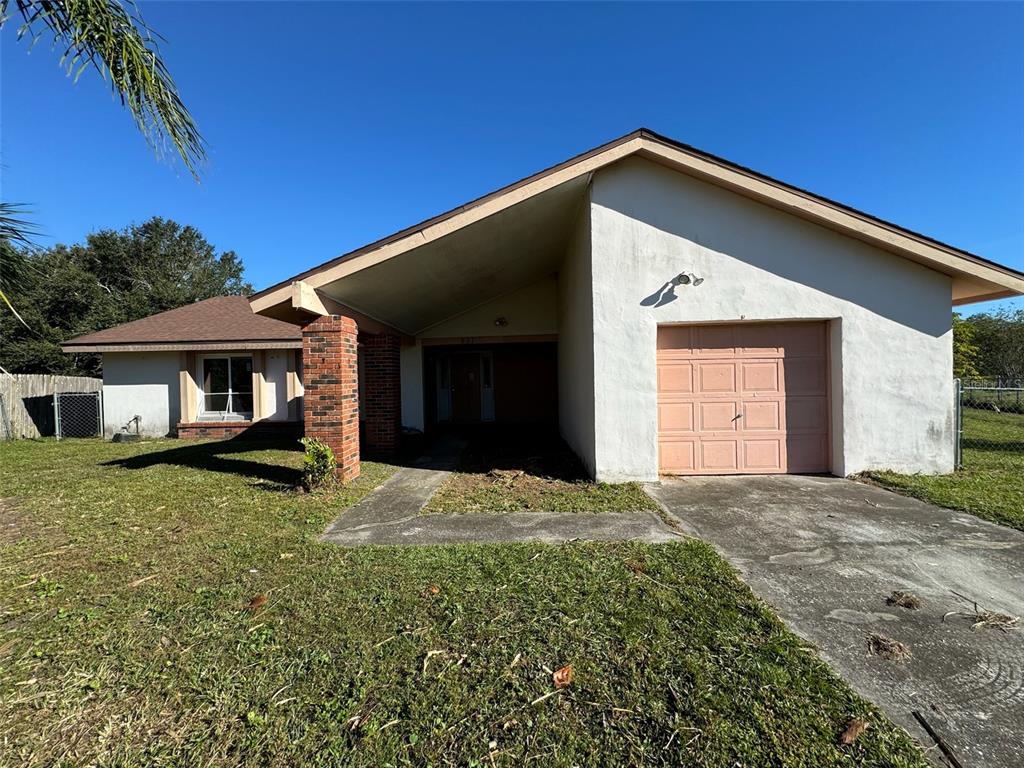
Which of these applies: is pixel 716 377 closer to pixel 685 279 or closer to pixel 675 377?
pixel 675 377

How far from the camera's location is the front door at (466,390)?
1514 centimetres

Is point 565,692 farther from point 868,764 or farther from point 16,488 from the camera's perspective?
point 16,488

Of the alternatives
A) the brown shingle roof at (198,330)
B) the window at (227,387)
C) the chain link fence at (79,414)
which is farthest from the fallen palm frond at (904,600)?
the chain link fence at (79,414)

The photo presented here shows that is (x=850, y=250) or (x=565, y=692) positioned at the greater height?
(x=850, y=250)

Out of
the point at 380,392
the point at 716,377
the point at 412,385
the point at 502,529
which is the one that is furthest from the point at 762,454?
the point at 412,385

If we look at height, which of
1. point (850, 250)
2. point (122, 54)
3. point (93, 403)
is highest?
point (122, 54)

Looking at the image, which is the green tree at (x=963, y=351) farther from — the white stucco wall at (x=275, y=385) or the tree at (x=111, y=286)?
the tree at (x=111, y=286)

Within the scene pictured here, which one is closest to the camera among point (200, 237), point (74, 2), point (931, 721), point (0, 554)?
point (931, 721)

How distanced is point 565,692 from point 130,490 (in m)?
6.93

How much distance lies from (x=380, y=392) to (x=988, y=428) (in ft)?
50.6

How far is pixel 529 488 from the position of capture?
6.12 metres

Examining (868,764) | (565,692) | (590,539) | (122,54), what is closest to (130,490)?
(122,54)

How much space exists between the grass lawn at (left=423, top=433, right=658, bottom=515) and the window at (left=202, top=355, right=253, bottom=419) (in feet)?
24.2

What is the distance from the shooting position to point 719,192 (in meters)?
6.29
